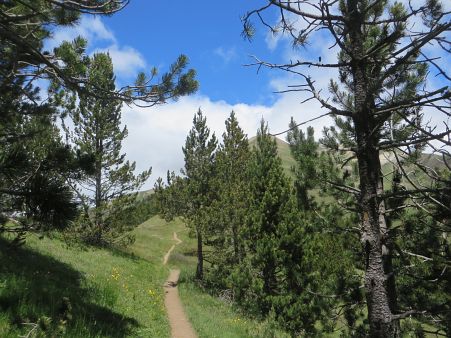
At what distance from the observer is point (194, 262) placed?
39.8 meters

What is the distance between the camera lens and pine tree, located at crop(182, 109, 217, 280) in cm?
2616

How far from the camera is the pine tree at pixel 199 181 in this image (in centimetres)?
2616

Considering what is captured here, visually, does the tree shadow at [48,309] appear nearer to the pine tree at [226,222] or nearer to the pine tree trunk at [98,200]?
the pine tree at [226,222]

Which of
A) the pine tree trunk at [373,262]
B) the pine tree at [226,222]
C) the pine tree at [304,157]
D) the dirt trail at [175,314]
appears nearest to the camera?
the pine tree trunk at [373,262]

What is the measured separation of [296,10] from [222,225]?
21903 millimetres

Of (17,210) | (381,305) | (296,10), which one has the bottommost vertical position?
(381,305)

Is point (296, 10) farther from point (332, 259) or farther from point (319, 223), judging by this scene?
point (332, 259)

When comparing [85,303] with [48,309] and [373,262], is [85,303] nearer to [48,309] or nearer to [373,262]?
[48,309]

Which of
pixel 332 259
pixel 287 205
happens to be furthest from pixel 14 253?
pixel 332 259

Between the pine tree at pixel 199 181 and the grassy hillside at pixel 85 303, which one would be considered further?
the pine tree at pixel 199 181

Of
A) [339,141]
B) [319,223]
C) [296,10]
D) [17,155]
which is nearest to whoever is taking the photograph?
[296,10]

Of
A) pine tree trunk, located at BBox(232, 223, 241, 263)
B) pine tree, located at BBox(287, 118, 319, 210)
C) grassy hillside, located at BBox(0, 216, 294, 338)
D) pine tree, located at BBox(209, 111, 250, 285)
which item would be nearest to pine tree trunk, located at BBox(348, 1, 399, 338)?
grassy hillside, located at BBox(0, 216, 294, 338)

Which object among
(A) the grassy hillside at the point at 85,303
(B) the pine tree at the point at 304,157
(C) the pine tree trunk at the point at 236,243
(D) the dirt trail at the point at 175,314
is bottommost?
(D) the dirt trail at the point at 175,314

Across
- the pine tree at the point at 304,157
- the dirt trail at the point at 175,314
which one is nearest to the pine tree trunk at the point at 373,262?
the pine tree at the point at 304,157
